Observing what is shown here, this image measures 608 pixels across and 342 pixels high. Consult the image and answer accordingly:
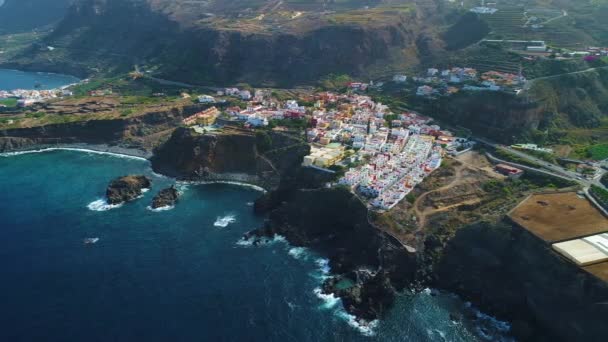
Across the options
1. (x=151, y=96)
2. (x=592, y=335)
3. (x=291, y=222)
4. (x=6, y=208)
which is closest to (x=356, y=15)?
(x=151, y=96)

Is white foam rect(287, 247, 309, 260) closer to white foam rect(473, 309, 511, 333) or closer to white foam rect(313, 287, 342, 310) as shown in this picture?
white foam rect(313, 287, 342, 310)

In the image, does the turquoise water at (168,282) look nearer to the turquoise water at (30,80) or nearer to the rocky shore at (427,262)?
the rocky shore at (427,262)

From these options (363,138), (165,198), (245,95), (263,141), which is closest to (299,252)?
(165,198)

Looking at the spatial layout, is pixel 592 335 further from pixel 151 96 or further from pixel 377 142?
pixel 151 96

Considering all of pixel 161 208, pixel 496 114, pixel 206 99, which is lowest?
pixel 161 208

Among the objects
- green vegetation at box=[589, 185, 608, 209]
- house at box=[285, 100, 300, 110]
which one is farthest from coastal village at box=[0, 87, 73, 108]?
green vegetation at box=[589, 185, 608, 209]

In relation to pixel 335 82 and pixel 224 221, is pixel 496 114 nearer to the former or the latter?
pixel 335 82
